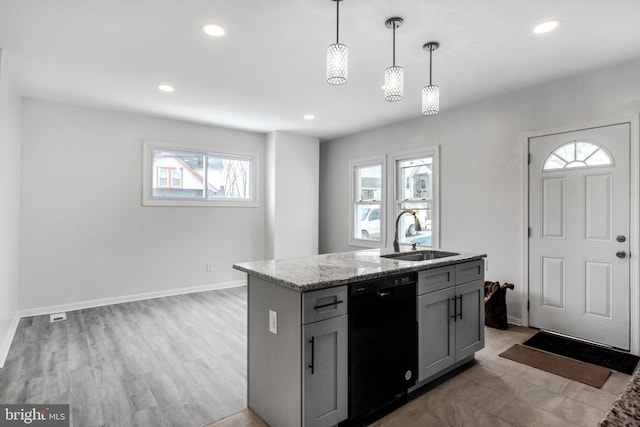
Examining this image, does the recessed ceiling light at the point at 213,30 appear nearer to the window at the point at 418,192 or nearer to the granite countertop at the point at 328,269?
the granite countertop at the point at 328,269

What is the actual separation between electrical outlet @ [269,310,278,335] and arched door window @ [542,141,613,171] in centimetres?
329

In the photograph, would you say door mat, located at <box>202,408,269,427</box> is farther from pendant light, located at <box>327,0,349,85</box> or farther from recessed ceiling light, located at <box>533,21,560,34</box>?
recessed ceiling light, located at <box>533,21,560,34</box>

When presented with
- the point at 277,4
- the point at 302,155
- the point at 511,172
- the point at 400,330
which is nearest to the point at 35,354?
the point at 400,330

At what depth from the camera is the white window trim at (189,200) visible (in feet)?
16.0

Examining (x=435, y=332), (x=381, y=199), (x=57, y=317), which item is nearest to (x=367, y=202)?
(x=381, y=199)

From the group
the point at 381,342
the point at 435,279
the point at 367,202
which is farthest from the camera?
the point at 367,202

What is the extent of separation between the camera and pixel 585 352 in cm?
308

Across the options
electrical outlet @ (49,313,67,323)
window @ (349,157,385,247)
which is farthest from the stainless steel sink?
electrical outlet @ (49,313,67,323)

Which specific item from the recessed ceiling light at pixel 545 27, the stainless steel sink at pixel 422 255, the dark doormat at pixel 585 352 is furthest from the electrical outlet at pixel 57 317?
the recessed ceiling light at pixel 545 27

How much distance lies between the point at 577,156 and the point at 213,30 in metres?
3.56

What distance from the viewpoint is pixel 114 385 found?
2.50 meters

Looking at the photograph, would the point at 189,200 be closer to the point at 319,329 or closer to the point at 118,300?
the point at 118,300

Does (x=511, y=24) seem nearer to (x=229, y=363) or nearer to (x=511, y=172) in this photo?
(x=511, y=172)

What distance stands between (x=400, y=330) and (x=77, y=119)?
15.4 ft
